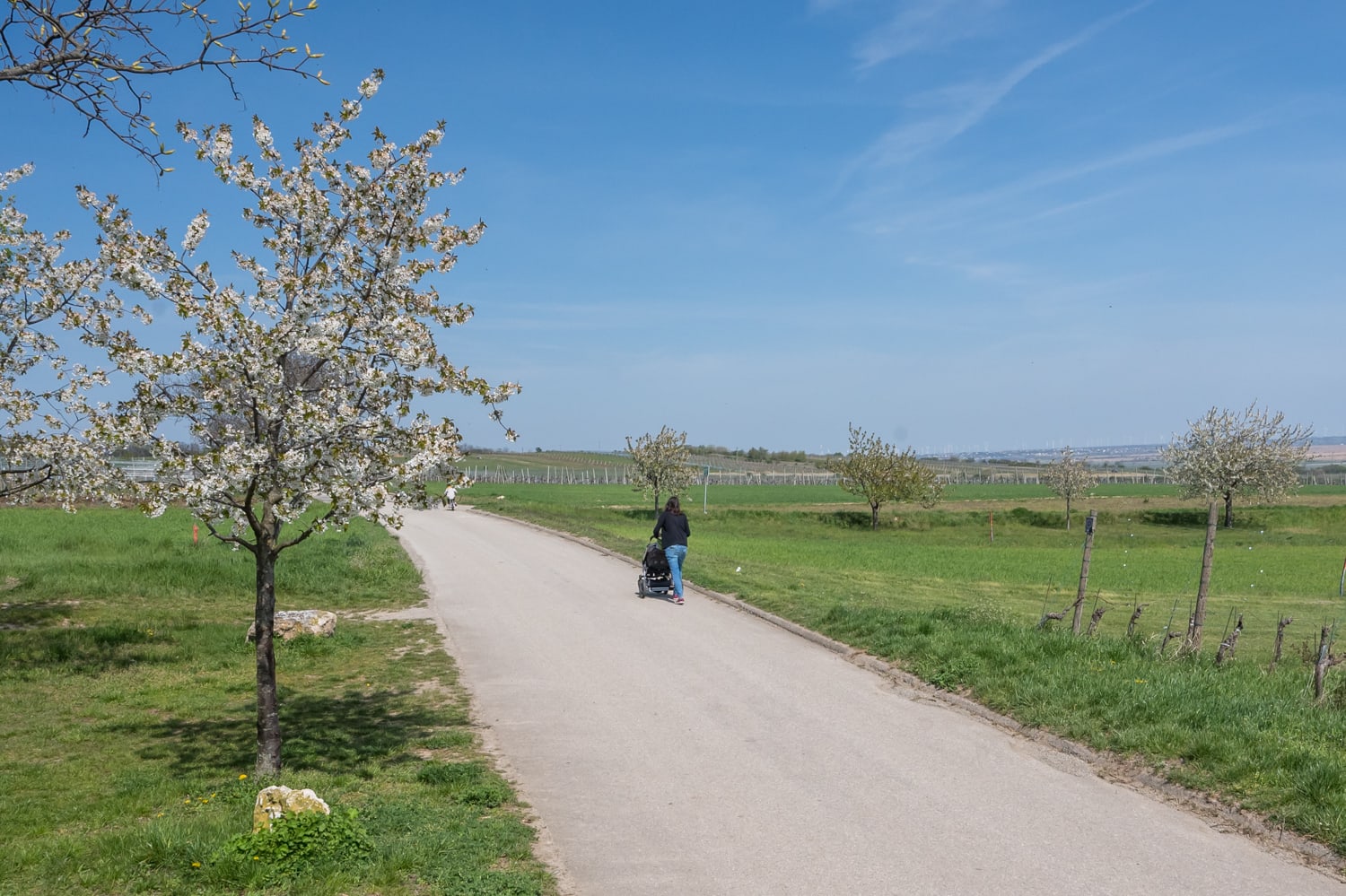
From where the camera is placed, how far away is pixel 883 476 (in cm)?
5509

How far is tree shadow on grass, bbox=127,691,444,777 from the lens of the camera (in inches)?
340

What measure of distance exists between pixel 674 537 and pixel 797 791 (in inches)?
420

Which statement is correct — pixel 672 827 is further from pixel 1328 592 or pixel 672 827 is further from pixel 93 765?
pixel 1328 592

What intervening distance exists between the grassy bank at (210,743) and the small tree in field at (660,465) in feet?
115

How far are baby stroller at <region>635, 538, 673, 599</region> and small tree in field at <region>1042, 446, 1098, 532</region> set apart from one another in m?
47.9

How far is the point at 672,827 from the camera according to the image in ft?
21.6

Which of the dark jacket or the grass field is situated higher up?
the dark jacket

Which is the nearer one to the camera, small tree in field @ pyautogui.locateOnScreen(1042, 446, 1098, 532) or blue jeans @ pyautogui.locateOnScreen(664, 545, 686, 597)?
blue jeans @ pyautogui.locateOnScreen(664, 545, 686, 597)

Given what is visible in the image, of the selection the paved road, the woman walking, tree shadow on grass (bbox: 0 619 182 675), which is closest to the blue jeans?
the woman walking

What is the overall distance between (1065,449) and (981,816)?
60.0m

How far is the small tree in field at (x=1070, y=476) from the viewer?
→ 2384 inches

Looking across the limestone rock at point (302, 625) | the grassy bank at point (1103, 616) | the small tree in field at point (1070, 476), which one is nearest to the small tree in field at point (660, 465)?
the grassy bank at point (1103, 616)

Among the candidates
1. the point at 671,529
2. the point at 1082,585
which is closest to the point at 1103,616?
the point at 1082,585

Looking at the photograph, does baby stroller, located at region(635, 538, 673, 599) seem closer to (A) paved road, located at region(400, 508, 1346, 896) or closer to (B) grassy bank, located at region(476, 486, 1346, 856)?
(B) grassy bank, located at region(476, 486, 1346, 856)
